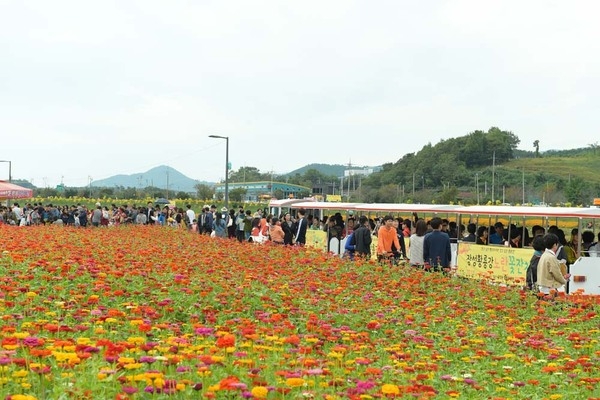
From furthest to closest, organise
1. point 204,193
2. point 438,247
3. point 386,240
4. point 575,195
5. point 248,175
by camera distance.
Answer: point 248,175
point 204,193
point 575,195
point 386,240
point 438,247

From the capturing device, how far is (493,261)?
61.1 feet

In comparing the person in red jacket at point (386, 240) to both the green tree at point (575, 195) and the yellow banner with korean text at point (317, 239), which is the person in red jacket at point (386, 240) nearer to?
the yellow banner with korean text at point (317, 239)

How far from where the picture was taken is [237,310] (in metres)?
9.26

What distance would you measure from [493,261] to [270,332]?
1242cm

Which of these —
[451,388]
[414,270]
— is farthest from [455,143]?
[451,388]

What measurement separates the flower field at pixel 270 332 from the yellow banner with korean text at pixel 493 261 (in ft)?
13.5

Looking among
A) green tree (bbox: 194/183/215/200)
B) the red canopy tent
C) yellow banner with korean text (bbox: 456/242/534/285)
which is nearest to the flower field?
yellow banner with korean text (bbox: 456/242/534/285)

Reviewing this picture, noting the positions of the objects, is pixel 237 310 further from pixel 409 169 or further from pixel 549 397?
pixel 409 169

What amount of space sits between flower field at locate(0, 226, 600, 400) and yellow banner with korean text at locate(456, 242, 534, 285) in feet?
13.5

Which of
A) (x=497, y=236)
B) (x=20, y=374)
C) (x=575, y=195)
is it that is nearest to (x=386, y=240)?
(x=497, y=236)

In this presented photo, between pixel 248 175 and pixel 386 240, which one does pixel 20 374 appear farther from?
pixel 248 175

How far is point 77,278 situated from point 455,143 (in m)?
135

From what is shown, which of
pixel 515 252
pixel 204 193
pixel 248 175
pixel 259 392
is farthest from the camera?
pixel 248 175

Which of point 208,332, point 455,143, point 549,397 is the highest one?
point 455,143
